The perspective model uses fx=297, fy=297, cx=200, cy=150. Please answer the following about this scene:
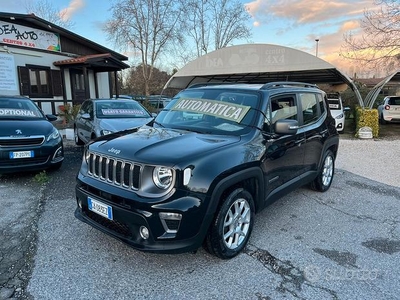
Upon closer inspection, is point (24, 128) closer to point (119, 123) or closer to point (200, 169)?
point (119, 123)

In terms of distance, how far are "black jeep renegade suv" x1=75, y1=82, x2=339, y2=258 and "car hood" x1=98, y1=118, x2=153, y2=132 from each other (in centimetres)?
310

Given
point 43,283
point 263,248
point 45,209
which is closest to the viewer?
point 43,283

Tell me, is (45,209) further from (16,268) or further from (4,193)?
(16,268)

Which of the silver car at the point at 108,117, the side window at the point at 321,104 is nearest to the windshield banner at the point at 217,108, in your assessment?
the side window at the point at 321,104

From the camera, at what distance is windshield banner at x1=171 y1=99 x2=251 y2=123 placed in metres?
3.56

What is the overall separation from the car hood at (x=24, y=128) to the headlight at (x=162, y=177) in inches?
164

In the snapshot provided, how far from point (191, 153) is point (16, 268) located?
81.1 inches

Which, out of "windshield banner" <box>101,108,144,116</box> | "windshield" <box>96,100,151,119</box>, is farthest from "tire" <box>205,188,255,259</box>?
"windshield banner" <box>101,108,144,116</box>

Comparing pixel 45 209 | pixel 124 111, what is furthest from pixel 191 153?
pixel 124 111

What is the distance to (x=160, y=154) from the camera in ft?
8.86

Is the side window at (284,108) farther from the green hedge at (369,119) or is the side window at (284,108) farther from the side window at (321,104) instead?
the green hedge at (369,119)

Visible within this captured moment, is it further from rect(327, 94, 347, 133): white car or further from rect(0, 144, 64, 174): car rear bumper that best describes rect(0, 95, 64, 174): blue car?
rect(327, 94, 347, 133): white car

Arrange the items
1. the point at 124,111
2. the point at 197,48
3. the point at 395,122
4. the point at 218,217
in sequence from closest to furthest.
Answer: the point at 218,217
the point at 124,111
the point at 395,122
the point at 197,48

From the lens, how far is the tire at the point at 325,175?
5.12 meters
